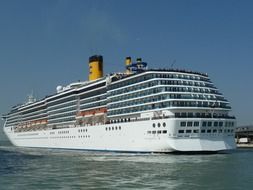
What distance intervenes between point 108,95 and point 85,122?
9800 millimetres

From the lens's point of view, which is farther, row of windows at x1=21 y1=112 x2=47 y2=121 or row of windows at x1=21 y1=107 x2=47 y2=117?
row of windows at x1=21 y1=107 x2=47 y2=117

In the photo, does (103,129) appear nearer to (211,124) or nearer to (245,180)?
(211,124)

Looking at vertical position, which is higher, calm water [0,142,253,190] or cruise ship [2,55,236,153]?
cruise ship [2,55,236,153]

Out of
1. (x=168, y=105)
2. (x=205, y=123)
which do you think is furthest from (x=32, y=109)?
(x=205, y=123)

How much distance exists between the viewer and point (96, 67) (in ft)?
278

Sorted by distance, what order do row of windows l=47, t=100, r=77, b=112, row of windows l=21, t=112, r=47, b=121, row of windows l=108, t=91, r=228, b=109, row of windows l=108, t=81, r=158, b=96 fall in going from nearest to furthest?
row of windows l=108, t=91, r=228, b=109, row of windows l=108, t=81, r=158, b=96, row of windows l=47, t=100, r=77, b=112, row of windows l=21, t=112, r=47, b=121

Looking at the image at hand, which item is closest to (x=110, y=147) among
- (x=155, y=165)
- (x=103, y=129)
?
(x=103, y=129)

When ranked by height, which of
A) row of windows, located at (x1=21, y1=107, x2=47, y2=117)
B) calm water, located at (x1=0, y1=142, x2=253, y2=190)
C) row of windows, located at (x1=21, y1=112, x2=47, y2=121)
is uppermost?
row of windows, located at (x1=21, y1=107, x2=47, y2=117)

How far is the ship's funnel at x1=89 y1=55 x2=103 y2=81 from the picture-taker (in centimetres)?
8419

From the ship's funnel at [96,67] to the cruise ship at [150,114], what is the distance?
5048mm

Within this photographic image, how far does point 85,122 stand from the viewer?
250 ft

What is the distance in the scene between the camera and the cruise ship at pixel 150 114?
173 ft

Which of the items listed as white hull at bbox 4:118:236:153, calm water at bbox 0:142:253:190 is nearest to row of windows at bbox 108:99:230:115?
white hull at bbox 4:118:236:153

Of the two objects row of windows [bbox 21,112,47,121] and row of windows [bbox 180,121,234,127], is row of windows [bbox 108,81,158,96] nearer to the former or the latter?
row of windows [bbox 180,121,234,127]
